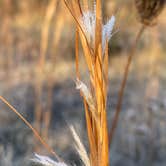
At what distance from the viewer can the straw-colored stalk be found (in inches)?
16.4

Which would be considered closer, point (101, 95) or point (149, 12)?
point (101, 95)

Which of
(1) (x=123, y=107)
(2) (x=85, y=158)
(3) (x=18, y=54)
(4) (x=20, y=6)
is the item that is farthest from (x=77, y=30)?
(4) (x=20, y=6)

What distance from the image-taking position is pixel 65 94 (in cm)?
323

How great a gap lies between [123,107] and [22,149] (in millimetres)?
1056

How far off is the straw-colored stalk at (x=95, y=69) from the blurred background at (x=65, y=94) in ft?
2.84

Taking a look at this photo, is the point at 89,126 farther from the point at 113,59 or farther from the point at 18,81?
the point at 113,59

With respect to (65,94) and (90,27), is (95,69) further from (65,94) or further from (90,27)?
(65,94)

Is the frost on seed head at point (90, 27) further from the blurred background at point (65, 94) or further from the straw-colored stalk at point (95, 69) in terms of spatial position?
the blurred background at point (65, 94)

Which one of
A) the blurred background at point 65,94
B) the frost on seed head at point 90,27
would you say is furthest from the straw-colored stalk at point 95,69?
the blurred background at point 65,94

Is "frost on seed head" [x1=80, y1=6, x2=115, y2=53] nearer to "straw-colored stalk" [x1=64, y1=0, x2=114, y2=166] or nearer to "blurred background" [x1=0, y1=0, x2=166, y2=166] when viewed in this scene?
"straw-colored stalk" [x1=64, y1=0, x2=114, y2=166]

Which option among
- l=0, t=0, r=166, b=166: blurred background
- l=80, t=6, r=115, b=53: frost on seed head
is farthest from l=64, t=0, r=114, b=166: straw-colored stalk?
l=0, t=0, r=166, b=166: blurred background

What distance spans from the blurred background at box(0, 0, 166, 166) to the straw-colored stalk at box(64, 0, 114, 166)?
0.87 meters

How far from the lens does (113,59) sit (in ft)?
13.1

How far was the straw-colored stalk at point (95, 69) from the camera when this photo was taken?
42cm
